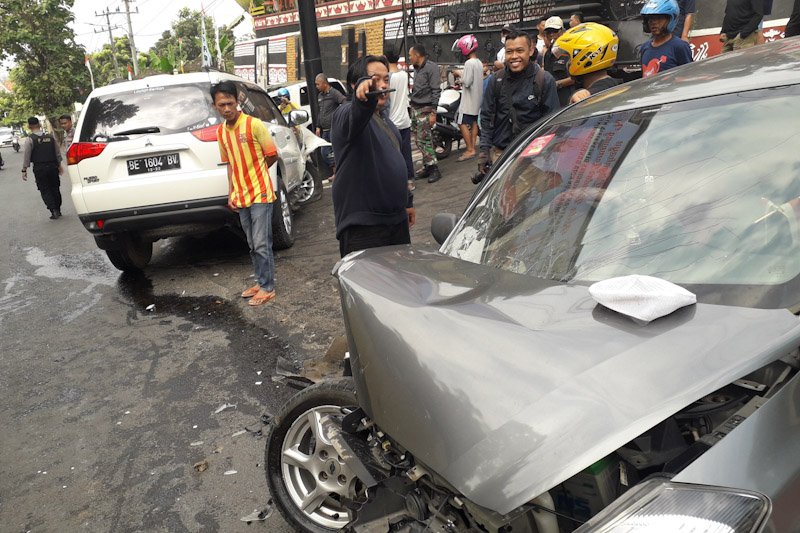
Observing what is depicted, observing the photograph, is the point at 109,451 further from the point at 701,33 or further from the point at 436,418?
the point at 701,33

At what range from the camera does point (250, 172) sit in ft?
19.5

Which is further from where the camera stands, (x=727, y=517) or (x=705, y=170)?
(x=705, y=170)

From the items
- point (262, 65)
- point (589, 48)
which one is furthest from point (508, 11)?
point (262, 65)

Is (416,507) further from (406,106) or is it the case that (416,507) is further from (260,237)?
(406,106)

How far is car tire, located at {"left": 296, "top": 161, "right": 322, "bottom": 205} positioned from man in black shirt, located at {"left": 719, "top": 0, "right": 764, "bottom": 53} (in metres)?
5.78

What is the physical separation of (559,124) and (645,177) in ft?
2.31

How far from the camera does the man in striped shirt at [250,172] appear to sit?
5895 millimetres

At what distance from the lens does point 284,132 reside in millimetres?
8336

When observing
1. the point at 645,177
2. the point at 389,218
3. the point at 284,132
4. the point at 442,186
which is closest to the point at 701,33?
the point at 442,186

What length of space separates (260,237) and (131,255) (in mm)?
2178

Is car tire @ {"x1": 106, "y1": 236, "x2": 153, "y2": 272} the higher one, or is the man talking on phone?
the man talking on phone

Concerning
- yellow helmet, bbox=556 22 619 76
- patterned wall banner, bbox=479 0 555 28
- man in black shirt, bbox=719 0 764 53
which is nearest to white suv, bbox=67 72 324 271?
yellow helmet, bbox=556 22 619 76

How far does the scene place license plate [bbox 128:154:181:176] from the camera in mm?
6586

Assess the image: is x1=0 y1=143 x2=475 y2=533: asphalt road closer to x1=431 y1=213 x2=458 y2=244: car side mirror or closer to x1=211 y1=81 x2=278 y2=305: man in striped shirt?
x1=211 y1=81 x2=278 y2=305: man in striped shirt
